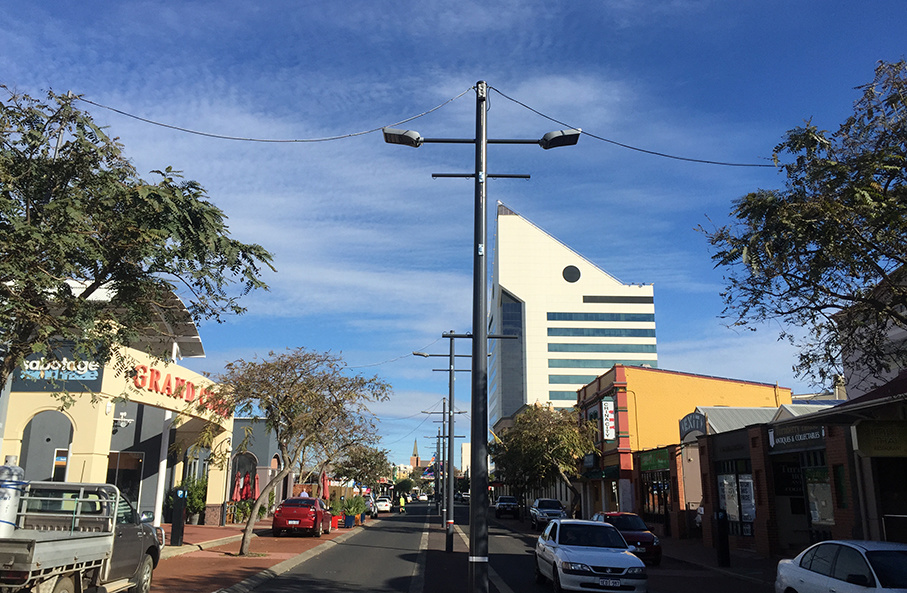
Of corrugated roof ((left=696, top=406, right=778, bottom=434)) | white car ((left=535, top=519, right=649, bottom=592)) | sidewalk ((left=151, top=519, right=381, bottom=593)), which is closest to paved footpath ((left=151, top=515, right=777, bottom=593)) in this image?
sidewalk ((left=151, top=519, right=381, bottom=593))

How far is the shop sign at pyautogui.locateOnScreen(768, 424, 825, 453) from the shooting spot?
21.5 metres

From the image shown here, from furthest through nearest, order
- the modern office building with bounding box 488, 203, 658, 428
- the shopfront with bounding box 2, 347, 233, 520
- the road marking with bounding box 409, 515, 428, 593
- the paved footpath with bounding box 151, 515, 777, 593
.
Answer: the modern office building with bounding box 488, 203, 658, 428, the shopfront with bounding box 2, 347, 233, 520, the road marking with bounding box 409, 515, 428, 593, the paved footpath with bounding box 151, 515, 777, 593

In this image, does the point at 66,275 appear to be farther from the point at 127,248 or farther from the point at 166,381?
the point at 166,381

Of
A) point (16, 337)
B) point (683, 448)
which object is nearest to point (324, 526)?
point (683, 448)

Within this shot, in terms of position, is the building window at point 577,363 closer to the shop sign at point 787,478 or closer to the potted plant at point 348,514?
the potted plant at point 348,514

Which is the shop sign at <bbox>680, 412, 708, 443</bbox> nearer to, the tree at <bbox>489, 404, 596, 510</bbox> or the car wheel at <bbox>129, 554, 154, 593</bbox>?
the tree at <bbox>489, 404, 596, 510</bbox>

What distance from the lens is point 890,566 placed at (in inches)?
366

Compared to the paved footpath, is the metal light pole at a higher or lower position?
higher

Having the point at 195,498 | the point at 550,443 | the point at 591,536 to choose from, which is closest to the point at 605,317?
the point at 550,443

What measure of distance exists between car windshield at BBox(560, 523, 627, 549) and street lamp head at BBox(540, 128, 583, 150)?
8380 mm

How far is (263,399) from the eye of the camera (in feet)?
70.4

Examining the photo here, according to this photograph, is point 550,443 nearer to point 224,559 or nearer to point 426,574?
point 426,574

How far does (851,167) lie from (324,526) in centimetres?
2675

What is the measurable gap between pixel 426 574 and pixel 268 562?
4.29m
